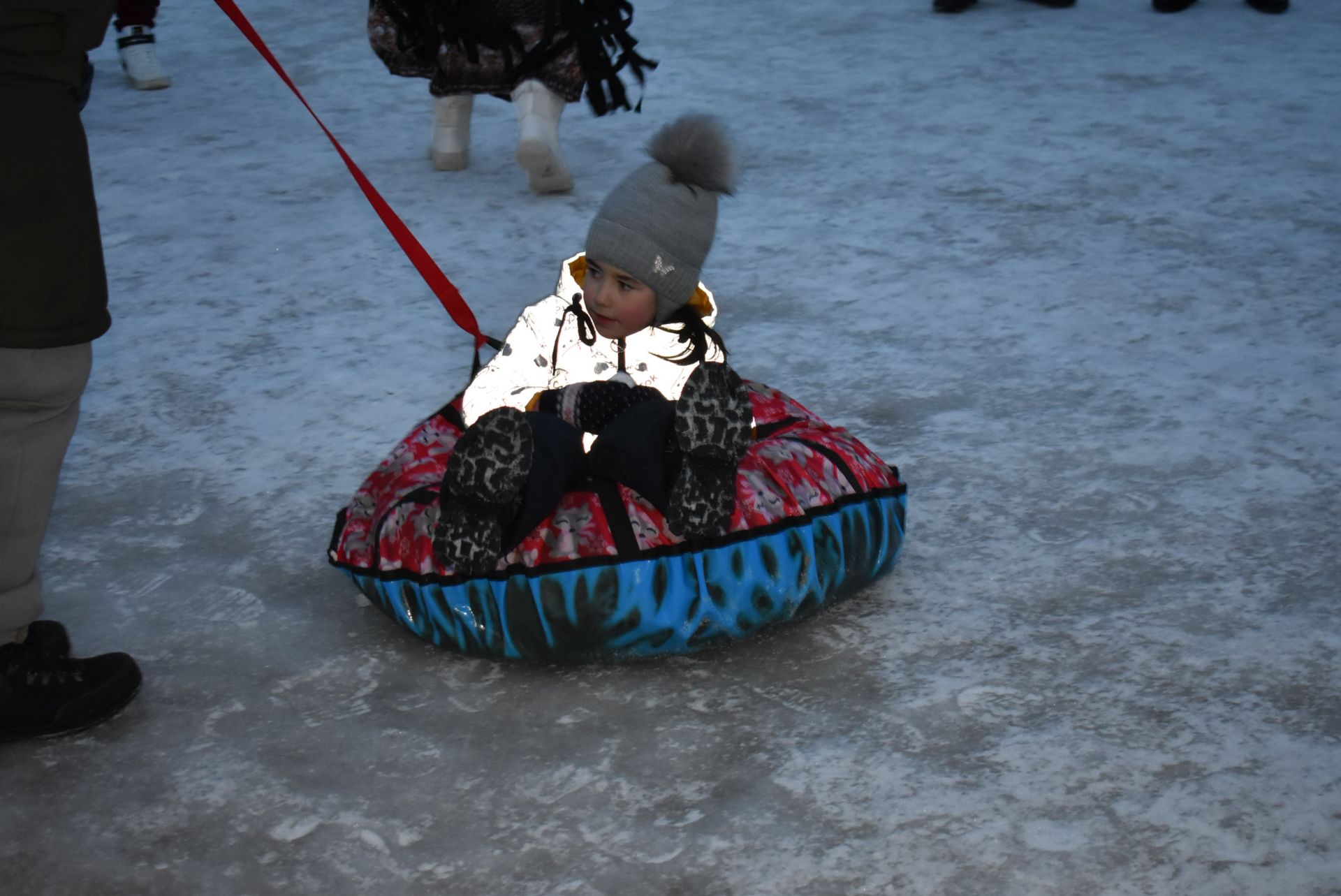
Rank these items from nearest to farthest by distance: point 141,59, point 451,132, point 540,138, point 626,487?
point 626,487 < point 540,138 < point 451,132 < point 141,59

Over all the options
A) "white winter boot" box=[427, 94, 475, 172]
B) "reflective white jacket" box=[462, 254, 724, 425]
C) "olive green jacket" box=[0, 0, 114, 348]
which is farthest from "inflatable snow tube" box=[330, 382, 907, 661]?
"white winter boot" box=[427, 94, 475, 172]

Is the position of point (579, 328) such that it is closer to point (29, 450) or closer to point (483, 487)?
point (483, 487)

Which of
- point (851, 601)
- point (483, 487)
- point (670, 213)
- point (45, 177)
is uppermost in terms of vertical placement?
point (45, 177)

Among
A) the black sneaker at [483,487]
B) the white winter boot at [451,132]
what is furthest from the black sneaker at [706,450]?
the white winter boot at [451,132]

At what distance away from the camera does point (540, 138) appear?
13.6 feet

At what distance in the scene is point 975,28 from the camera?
6.21m

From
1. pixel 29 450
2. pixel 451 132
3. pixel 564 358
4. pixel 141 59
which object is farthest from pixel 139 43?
pixel 29 450

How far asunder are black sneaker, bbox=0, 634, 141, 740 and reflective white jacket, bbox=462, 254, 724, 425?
0.64 m

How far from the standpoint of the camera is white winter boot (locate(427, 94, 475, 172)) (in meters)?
4.50

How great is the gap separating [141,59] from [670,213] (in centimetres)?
394

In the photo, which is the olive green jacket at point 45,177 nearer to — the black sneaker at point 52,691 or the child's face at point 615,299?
the black sneaker at point 52,691

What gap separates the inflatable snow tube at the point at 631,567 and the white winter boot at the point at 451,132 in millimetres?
2454

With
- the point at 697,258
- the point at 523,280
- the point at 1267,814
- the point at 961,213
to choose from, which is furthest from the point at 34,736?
the point at 961,213

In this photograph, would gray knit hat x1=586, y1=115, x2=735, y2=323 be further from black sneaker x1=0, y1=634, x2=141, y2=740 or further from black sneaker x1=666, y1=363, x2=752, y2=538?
black sneaker x1=0, y1=634, x2=141, y2=740
